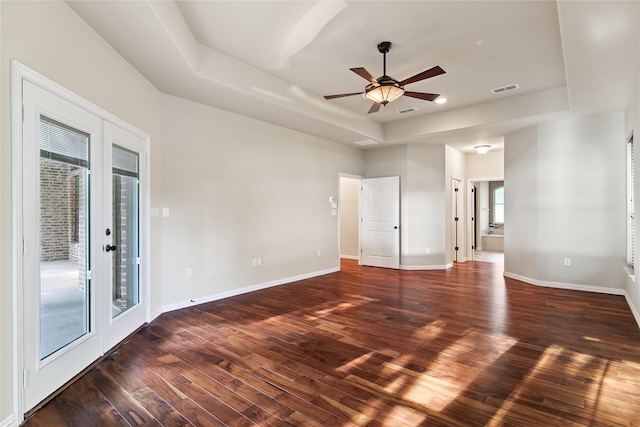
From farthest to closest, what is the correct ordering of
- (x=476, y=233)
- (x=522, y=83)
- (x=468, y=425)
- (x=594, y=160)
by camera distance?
(x=476, y=233) → (x=594, y=160) → (x=522, y=83) → (x=468, y=425)

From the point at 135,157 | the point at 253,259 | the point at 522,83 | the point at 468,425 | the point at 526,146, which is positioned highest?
the point at 522,83

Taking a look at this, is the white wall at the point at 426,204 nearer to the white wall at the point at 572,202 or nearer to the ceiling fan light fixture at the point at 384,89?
the white wall at the point at 572,202

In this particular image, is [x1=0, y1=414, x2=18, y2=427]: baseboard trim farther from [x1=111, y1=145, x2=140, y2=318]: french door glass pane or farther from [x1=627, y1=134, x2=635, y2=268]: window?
[x1=627, y1=134, x2=635, y2=268]: window

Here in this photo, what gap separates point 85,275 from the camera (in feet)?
8.63

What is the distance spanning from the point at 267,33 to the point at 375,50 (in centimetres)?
128

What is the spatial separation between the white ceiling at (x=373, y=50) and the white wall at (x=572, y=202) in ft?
1.49

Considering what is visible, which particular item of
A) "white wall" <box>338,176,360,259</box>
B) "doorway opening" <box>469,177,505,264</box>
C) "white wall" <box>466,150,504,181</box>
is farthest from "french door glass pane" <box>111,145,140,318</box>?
"doorway opening" <box>469,177,505,264</box>

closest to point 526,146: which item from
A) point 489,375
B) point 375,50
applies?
point 375,50

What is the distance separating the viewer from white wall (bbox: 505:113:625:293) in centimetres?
493

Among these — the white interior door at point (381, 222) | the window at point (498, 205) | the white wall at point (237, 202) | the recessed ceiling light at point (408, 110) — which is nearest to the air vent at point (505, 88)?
the recessed ceiling light at point (408, 110)

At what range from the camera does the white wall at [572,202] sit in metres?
4.93

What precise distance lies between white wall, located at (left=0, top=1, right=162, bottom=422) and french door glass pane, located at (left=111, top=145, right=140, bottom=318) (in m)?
0.47

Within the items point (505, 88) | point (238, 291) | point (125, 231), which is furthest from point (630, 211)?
point (125, 231)

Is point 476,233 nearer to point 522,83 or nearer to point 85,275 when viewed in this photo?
point 522,83
